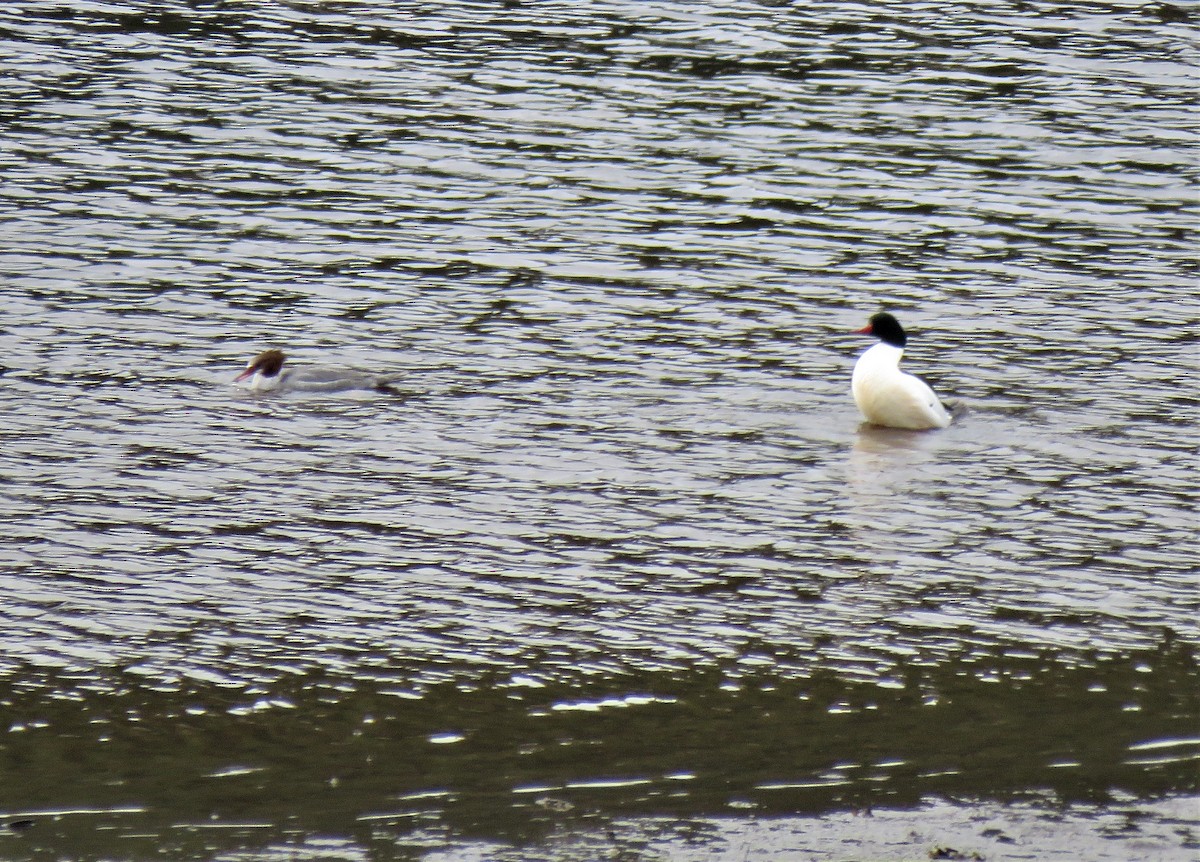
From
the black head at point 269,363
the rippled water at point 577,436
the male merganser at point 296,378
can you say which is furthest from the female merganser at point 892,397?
the black head at point 269,363

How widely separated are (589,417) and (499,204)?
6995mm

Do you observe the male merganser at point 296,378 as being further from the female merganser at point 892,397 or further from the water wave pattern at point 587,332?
the female merganser at point 892,397

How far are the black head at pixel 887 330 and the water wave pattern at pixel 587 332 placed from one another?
1.94 feet

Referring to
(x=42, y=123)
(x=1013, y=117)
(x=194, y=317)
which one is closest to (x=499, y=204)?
(x=194, y=317)

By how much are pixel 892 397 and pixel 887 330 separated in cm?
115

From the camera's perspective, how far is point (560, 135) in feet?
80.0

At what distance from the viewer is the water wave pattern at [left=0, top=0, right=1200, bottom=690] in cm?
1113

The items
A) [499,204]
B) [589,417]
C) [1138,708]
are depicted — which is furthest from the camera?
[499,204]

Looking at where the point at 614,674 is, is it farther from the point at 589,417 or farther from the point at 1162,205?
the point at 1162,205

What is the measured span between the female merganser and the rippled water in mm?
195

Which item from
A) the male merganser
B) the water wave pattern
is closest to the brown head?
the male merganser

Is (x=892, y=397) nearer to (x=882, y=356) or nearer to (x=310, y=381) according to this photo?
(x=882, y=356)

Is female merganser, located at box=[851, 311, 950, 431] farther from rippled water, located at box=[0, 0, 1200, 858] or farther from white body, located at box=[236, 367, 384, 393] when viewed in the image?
white body, located at box=[236, 367, 384, 393]

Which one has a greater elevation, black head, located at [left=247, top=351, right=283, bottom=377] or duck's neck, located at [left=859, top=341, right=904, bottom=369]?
black head, located at [left=247, top=351, right=283, bottom=377]
